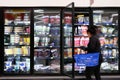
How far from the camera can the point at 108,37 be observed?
12305mm

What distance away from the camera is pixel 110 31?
40.3ft

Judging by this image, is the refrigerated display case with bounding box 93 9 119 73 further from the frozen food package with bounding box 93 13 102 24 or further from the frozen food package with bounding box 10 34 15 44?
the frozen food package with bounding box 10 34 15 44

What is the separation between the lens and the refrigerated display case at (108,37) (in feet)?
40.1

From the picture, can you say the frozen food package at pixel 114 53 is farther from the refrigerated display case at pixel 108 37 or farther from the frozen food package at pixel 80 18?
the frozen food package at pixel 80 18

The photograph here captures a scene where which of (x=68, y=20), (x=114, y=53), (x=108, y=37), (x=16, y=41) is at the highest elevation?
(x=68, y=20)

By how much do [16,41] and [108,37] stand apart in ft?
9.41

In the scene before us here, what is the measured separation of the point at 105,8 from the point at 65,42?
1716mm

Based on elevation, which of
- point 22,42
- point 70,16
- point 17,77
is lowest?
point 17,77

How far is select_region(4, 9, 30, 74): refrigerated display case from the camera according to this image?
11977 millimetres

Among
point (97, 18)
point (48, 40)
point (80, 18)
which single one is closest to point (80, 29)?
point (80, 18)

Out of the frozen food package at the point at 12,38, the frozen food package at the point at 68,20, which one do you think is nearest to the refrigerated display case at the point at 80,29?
the frozen food package at the point at 68,20

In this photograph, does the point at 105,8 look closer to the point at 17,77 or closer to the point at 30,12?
the point at 30,12

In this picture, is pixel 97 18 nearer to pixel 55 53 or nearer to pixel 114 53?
pixel 114 53
